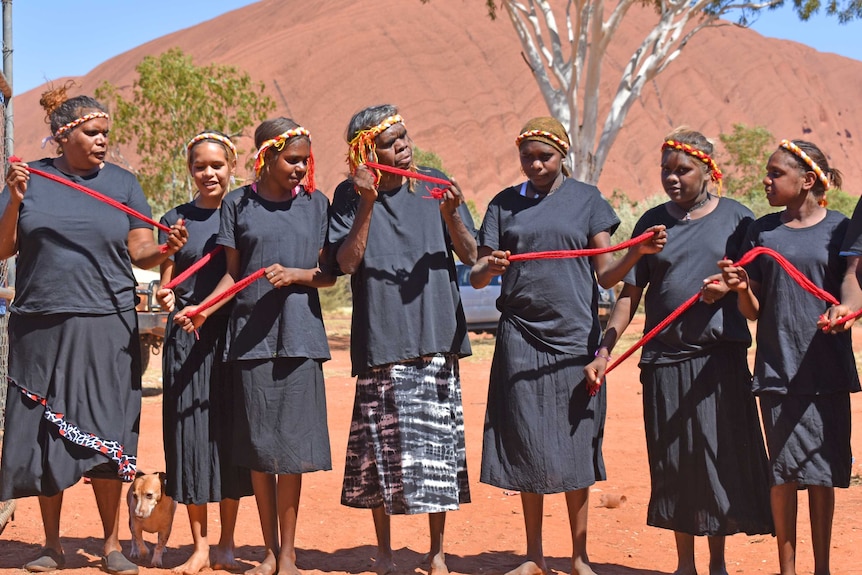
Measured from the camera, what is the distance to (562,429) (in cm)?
487

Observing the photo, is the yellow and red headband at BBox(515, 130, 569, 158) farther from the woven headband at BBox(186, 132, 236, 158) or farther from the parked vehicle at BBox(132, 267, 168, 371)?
the parked vehicle at BBox(132, 267, 168, 371)

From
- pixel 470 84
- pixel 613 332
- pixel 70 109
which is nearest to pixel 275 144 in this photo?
pixel 70 109

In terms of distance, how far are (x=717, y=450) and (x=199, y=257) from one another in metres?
2.55

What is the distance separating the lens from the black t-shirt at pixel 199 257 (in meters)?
5.17

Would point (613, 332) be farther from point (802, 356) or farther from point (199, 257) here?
point (199, 257)

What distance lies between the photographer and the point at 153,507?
5.22 m

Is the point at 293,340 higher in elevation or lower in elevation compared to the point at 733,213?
lower

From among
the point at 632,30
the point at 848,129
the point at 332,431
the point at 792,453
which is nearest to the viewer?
the point at 792,453

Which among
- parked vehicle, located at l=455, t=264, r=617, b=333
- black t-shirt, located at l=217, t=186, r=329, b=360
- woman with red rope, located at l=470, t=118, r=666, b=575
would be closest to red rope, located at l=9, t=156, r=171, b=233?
black t-shirt, located at l=217, t=186, r=329, b=360

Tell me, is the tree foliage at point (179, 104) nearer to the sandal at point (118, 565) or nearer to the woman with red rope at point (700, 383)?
the sandal at point (118, 565)

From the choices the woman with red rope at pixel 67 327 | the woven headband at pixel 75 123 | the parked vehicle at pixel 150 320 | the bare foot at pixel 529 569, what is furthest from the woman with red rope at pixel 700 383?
the parked vehicle at pixel 150 320

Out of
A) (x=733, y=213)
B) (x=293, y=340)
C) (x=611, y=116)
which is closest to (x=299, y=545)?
(x=293, y=340)

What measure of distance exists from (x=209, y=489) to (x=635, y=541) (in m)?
2.29

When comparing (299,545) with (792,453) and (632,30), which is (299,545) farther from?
(632,30)
